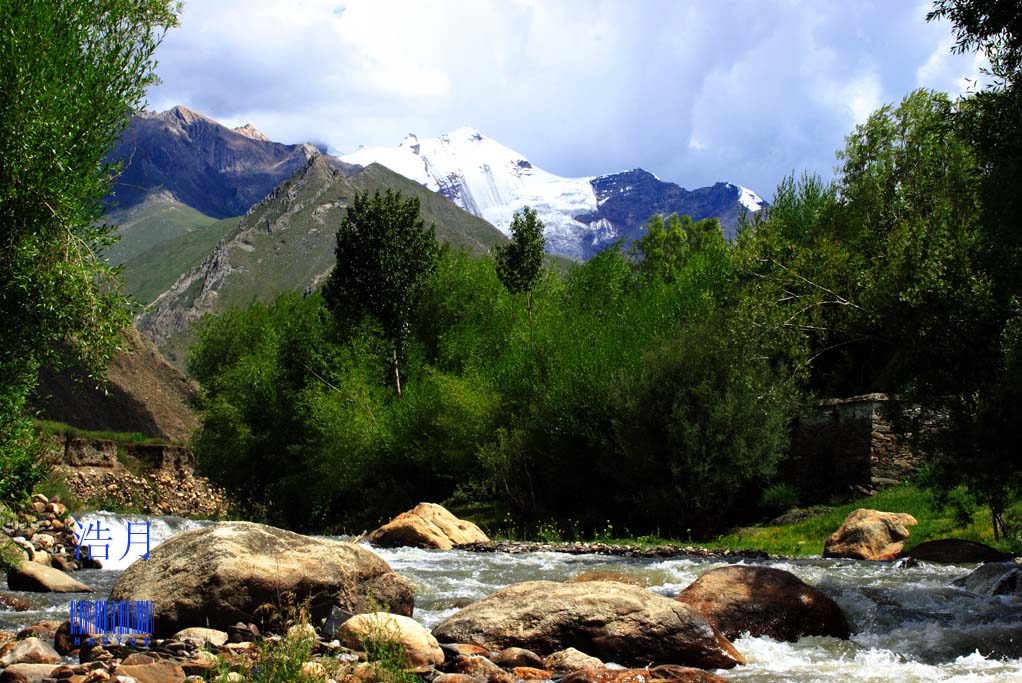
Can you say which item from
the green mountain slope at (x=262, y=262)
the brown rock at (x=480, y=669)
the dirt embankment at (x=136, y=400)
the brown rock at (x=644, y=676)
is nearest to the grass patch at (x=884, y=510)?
the brown rock at (x=644, y=676)

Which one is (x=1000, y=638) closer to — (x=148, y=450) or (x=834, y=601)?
(x=834, y=601)

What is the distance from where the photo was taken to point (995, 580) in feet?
45.0

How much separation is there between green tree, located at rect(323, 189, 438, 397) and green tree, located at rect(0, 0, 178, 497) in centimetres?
3129

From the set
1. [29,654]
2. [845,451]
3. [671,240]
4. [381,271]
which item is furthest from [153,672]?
[671,240]


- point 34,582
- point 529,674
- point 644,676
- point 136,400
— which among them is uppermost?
point 136,400

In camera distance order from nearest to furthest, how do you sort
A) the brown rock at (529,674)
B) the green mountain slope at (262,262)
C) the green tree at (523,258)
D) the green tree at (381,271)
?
1. the brown rock at (529,674)
2. the green tree at (523,258)
3. the green tree at (381,271)
4. the green mountain slope at (262,262)

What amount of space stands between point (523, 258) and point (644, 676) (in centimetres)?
3410

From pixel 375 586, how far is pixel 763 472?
1702cm

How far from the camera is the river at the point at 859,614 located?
9680 mm

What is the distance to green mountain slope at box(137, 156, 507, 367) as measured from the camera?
163 m

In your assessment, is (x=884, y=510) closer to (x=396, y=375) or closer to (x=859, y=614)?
(x=859, y=614)

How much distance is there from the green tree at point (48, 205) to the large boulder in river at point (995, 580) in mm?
12703

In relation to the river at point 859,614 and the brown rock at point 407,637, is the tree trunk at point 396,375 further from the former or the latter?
the brown rock at point 407,637

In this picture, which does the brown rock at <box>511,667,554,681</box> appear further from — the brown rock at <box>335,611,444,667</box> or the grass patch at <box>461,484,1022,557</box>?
the grass patch at <box>461,484,1022,557</box>
